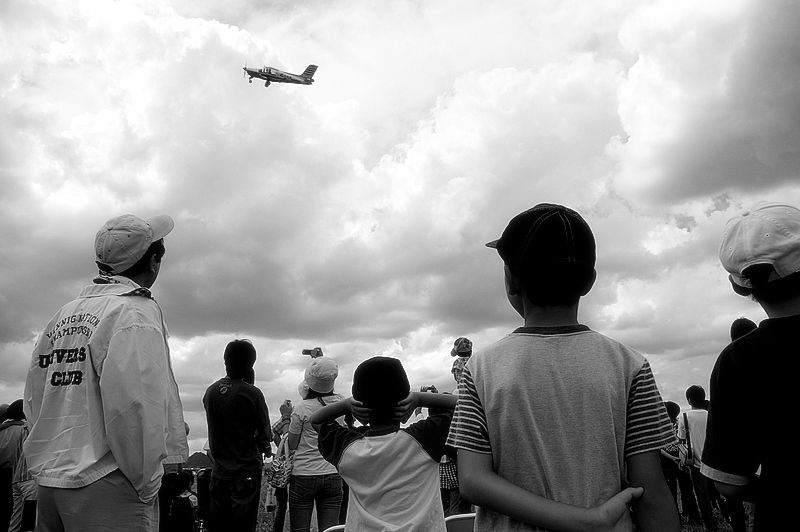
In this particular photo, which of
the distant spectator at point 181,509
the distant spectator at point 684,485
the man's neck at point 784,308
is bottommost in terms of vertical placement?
the distant spectator at point 684,485

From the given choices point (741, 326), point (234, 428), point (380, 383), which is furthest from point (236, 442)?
point (741, 326)

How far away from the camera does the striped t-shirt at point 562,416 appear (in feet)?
5.37

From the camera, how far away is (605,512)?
1556 millimetres

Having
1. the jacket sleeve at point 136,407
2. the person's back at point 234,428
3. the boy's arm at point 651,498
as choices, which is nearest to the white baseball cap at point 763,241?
the boy's arm at point 651,498

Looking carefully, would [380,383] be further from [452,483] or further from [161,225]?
[452,483]

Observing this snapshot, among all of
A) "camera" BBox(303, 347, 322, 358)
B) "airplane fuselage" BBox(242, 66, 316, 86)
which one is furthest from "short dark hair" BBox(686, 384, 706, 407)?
"airplane fuselage" BBox(242, 66, 316, 86)

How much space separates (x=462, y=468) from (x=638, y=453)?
0.46 meters

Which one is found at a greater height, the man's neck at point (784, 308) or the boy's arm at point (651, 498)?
the man's neck at point (784, 308)

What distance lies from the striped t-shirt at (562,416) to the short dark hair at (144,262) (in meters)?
2.12

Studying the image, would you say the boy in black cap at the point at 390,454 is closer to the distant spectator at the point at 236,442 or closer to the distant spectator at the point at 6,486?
the distant spectator at the point at 236,442

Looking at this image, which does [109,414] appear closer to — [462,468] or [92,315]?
[92,315]

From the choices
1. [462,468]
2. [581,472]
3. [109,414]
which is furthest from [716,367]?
[109,414]

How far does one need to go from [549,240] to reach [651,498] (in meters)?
0.71

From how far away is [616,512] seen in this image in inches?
61.6
